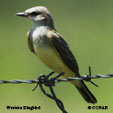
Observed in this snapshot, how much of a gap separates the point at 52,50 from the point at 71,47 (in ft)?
11.3

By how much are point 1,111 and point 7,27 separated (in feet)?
11.4

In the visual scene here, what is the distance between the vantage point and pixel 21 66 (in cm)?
1114

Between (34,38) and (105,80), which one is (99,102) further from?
(34,38)

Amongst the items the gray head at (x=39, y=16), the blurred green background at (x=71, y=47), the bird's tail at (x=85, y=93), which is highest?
the gray head at (x=39, y=16)

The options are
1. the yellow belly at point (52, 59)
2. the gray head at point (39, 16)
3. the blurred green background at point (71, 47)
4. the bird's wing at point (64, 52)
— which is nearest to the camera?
the yellow belly at point (52, 59)

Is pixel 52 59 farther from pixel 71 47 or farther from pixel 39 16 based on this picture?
pixel 71 47

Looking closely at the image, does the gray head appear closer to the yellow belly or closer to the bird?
the bird

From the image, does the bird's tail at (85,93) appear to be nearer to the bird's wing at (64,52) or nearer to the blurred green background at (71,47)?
the bird's wing at (64,52)

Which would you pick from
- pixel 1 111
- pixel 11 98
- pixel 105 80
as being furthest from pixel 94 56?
pixel 1 111

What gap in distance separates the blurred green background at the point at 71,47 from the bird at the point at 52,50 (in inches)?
48.0

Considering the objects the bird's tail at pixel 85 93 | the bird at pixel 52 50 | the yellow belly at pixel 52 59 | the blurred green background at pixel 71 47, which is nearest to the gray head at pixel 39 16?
the bird at pixel 52 50

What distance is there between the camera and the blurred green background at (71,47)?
32.7 feet

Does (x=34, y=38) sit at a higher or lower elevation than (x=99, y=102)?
higher

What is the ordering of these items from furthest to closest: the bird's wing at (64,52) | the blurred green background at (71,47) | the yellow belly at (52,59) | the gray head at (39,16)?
the blurred green background at (71,47) → the gray head at (39,16) → the bird's wing at (64,52) → the yellow belly at (52,59)
